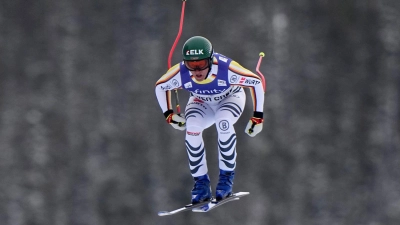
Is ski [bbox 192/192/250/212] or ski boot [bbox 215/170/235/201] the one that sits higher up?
ski boot [bbox 215/170/235/201]

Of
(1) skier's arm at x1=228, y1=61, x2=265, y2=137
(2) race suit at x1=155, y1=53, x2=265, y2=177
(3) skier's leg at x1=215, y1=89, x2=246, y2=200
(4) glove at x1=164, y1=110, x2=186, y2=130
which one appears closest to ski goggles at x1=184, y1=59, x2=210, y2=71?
(2) race suit at x1=155, y1=53, x2=265, y2=177

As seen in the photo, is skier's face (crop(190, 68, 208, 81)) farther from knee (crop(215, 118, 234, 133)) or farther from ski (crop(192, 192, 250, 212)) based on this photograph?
ski (crop(192, 192, 250, 212))

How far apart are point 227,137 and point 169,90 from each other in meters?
1.04

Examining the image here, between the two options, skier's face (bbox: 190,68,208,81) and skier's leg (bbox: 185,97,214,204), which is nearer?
skier's face (bbox: 190,68,208,81)

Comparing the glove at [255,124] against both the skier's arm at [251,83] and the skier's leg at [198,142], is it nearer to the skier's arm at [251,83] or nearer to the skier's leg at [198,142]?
the skier's arm at [251,83]

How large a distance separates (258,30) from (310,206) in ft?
17.6

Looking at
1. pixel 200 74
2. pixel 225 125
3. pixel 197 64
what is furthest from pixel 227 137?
pixel 197 64

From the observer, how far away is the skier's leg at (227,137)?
11.0 meters

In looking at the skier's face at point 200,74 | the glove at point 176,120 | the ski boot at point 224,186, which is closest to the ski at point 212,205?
the ski boot at point 224,186

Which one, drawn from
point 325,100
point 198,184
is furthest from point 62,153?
point 198,184

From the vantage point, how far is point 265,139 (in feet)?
84.1

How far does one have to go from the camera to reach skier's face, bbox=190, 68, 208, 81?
35.3 ft

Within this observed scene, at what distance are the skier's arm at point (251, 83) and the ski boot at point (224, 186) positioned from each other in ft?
2.08

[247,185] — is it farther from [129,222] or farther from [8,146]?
[8,146]
